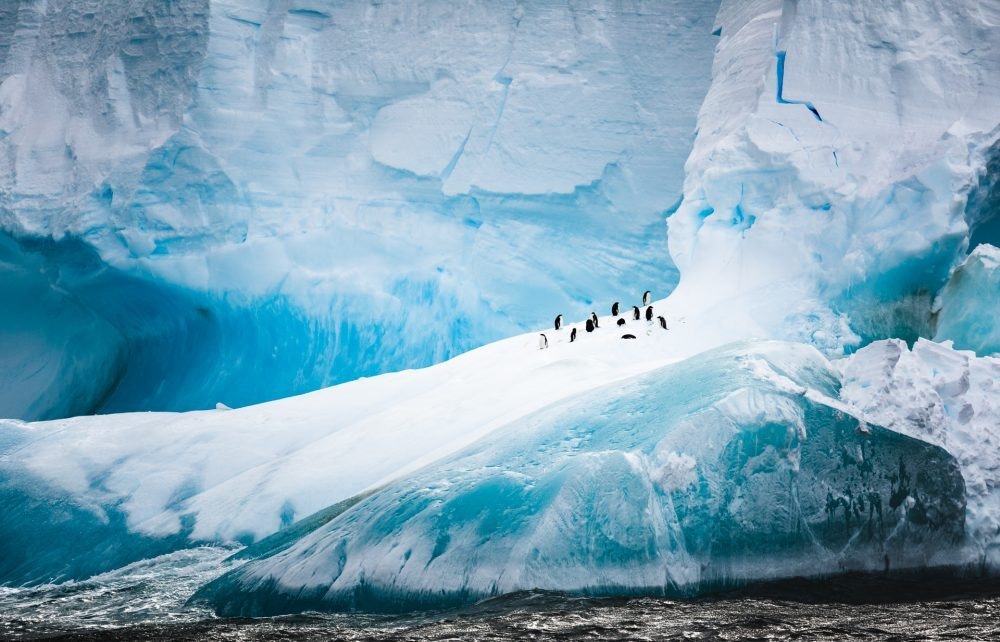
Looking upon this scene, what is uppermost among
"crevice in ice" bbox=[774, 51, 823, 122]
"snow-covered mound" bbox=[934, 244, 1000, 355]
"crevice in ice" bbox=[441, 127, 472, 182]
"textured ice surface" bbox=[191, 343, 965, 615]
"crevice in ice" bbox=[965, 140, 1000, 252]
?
"crevice in ice" bbox=[441, 127, 472, 182]

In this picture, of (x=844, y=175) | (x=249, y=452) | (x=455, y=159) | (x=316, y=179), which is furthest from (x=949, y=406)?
(x=316, y=179)

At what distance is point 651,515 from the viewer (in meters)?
5.90

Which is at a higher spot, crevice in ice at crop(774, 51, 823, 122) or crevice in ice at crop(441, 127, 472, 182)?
crevice in ice at crop(441, 127, 472, 182)

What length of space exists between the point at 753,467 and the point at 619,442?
0.88 metres

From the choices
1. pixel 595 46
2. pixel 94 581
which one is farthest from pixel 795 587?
pixel 595 46

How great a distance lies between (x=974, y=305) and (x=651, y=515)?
5027 mm

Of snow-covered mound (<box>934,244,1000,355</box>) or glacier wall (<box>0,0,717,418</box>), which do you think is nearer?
snow-covered mound (<box>934,244,1000,355</box>)

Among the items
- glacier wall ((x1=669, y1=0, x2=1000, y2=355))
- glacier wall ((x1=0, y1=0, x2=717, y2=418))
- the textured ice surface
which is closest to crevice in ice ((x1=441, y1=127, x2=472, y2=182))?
glacier wall ((x1=0, y1=0, x2=717, y2=418))

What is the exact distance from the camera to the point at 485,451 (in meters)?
6.65

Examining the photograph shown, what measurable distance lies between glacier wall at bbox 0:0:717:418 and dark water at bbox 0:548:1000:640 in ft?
25.5

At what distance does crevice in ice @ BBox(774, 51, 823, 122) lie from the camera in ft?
33.3

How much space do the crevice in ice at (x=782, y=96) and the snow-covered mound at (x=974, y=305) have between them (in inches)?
Result: 86.3

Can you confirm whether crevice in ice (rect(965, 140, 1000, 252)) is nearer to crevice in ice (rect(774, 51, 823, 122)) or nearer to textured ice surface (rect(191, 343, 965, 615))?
crevice in ice (rect(774, 51, 823, 122))

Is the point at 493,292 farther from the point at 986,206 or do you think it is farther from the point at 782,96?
the point at 986,206
